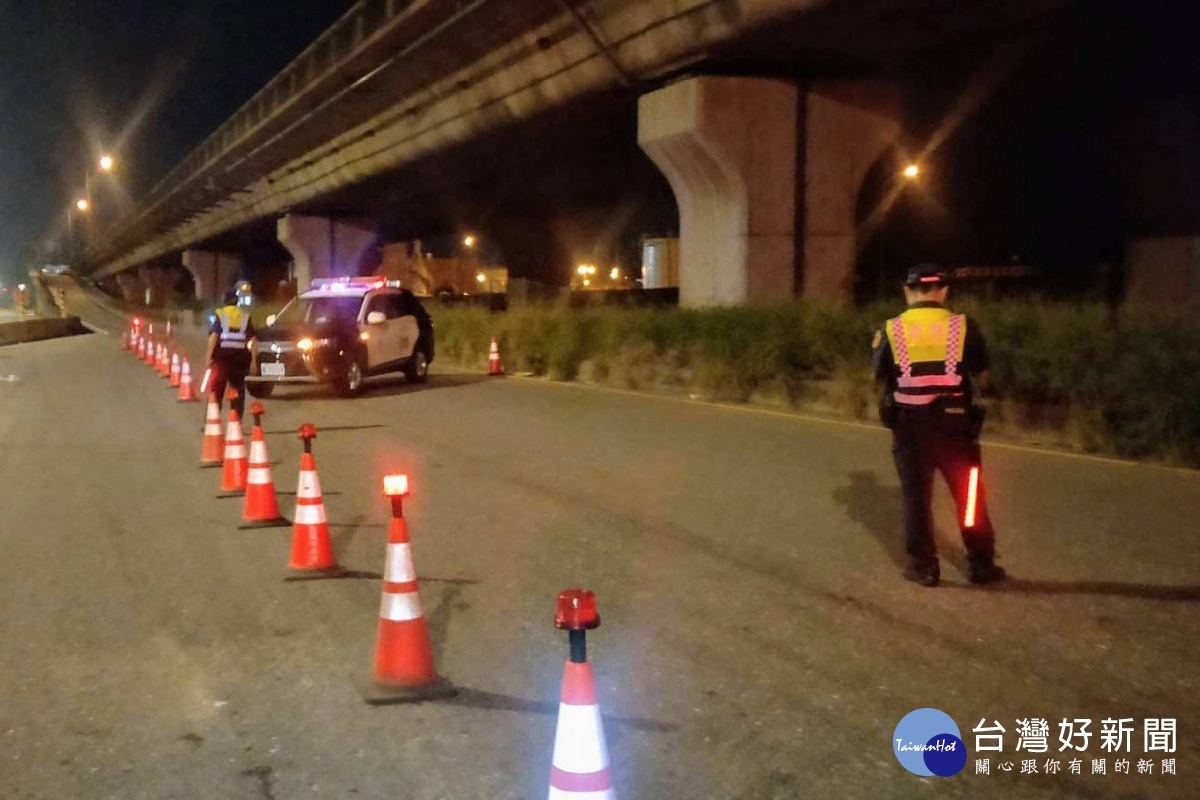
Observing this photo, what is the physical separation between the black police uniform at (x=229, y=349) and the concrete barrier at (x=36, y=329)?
3644 centimetres

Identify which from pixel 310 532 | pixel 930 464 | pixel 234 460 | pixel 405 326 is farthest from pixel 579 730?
pixel 405 326

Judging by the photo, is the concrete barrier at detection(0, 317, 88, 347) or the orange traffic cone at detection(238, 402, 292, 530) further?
the concrete barrier at detection(0, 317, 88, 347)

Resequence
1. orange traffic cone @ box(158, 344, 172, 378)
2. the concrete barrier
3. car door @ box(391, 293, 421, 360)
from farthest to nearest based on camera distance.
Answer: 1. the concrete barrier
2. orange traffic cone @ box(158, 344, 172, 378)
3. car door @ box(391, 293, 421, 360)

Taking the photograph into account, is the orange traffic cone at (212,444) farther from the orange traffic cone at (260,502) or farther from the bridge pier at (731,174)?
the bridge pier at (731,174)

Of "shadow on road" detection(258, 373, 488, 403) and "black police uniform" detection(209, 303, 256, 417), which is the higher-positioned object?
"black police uniform" detection(209, 303, 256, 417)

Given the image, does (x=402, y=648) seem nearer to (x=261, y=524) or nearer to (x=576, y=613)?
(x=576, y=613)

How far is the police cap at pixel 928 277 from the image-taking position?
24.2ft

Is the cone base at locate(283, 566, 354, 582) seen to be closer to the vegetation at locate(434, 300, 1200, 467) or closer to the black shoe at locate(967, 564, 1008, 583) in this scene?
the black shoe at locate(967, 564, 1008, 583)

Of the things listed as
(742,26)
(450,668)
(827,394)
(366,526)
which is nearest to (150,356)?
(742,26)

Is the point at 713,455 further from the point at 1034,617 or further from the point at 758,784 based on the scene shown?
the point at 758,784

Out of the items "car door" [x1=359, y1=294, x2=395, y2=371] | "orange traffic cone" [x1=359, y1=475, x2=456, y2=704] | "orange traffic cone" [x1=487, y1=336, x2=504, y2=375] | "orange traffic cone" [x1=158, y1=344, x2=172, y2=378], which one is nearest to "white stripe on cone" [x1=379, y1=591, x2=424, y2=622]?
"orange traffic cone" [x1=359, y1=475, x2=456, y2=704]

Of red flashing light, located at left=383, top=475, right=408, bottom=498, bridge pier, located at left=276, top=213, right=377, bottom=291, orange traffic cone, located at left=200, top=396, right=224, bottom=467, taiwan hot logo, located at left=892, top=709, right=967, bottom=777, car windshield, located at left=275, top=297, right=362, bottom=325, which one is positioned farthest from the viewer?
bridge pier, located at left=276, top=213, right=377, bottom=291

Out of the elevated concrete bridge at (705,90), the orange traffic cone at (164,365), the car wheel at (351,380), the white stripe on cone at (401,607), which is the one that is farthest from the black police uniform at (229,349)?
the orange traffic cone at (164,365)

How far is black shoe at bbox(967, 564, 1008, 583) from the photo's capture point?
767 cm
